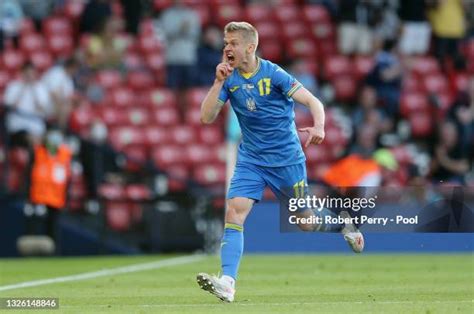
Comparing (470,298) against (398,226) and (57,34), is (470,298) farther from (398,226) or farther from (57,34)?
(57,34)

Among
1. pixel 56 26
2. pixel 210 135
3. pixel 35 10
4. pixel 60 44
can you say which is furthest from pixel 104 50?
pixel 210 135

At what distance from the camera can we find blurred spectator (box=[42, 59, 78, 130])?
22.0 meters

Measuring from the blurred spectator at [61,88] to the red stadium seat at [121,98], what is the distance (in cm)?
84

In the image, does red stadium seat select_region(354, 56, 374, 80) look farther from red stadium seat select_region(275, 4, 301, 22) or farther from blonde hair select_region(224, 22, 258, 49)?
blonde hair select_region(224, 22, 258, 49)

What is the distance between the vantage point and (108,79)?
953 inches

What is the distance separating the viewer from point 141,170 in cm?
2212

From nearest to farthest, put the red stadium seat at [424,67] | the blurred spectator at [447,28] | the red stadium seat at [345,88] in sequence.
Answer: the red stadium seat at [345,88], the red stadium seat at [424,67], the blurred spectator at [447,28]

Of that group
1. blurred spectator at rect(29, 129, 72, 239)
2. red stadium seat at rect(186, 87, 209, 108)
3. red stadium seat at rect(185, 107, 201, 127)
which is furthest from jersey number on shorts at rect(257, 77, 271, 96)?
red stadium seat at rect(186, 87, 209, 108)

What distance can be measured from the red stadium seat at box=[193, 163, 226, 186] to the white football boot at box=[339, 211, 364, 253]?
36.1 feet

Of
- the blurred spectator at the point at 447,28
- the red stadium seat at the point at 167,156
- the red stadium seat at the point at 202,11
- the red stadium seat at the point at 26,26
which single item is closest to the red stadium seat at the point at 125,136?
the red stadium seat at the point at 167,156

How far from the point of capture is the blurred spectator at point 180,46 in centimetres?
2481

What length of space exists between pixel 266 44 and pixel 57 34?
389 centimetres

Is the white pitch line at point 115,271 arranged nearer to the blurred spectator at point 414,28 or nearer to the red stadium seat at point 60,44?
the red stadium seat at point 60,44

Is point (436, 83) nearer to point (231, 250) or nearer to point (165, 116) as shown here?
point (165, 116)
